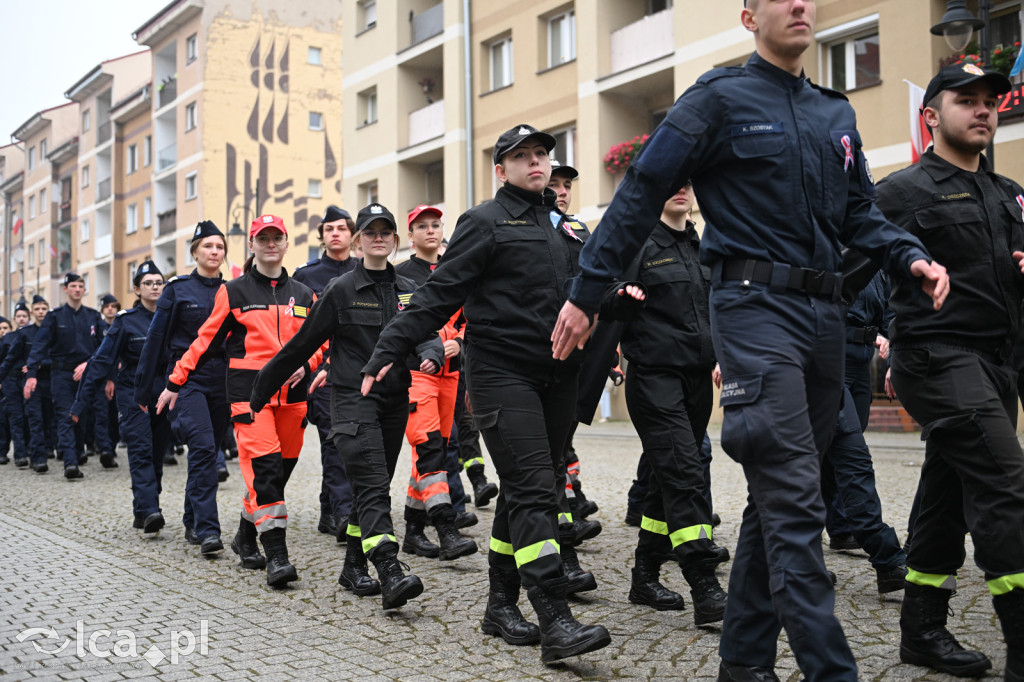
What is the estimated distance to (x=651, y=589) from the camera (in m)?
5.31

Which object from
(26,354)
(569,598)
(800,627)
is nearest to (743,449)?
(800,627)

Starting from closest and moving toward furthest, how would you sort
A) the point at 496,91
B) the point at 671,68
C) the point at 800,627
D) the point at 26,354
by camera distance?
the point at 800,627, the point at 26,354, the point at 671,68, the point at 496,91

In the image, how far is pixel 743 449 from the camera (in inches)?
135

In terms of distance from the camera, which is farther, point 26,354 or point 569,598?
point 26,354

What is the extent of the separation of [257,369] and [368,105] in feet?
88.0

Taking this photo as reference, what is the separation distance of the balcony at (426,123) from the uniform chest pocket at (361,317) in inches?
920

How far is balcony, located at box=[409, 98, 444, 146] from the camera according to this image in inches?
1155

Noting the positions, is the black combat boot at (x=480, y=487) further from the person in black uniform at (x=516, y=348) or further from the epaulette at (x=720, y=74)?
the epaulette at (x=720, y=74)

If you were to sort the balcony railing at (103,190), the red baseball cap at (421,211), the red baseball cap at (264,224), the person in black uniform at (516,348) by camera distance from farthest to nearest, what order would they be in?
1. the balcony railing at (103,190)
2. the red baseball cap at (421,211)
3. the red baseball cap at (264,224)
4. the person in black uniform at (516,348)

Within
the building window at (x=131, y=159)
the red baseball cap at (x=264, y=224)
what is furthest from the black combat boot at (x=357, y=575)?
the building window at (x=131, y=159)

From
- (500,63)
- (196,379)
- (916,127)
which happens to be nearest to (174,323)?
(196,379)

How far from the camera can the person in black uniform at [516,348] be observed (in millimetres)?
4645

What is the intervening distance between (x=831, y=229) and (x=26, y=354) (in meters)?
14.7

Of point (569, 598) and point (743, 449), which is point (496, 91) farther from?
point (743, 449)
